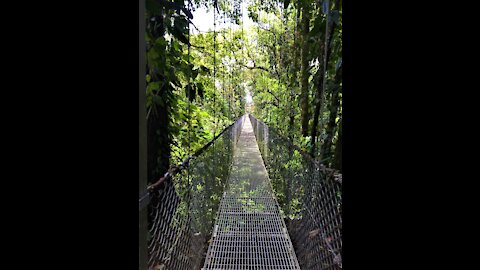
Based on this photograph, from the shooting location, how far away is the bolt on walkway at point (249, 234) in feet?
6.56

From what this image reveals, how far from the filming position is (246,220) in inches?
107

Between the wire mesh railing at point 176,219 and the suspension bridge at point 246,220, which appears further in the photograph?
the suspension bridge at point 246,220

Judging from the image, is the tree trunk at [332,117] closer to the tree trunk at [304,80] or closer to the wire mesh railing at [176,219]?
the wire mesh railing at [176,219]

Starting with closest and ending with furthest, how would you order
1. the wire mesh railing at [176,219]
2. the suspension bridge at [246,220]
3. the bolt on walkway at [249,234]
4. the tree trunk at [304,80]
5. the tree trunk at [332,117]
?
the wire mesh railing at [176,219] → the suspension bridge at [246,220] → the tree trunk at [332,117] → the bolt on walkway at [249,234] → the tree trunk at [304,80]

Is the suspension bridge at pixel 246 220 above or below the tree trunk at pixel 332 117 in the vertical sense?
below

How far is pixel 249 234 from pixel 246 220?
0.29 meters

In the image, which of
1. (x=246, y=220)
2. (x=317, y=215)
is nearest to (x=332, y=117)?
(x=317, y=215)

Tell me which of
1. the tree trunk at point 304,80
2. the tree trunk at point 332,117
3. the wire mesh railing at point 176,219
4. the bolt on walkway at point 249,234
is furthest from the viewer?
the tree trunk at point 304,80

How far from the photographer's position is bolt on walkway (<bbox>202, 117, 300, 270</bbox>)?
2001 millimetres

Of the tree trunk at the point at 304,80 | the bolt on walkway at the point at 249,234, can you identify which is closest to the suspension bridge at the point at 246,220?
the bolt on walkway at the point at 249,234

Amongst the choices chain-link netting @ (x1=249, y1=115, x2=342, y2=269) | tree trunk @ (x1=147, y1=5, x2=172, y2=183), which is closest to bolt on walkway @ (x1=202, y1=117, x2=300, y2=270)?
chain-link netting @ (x1=249, y1=115, x2=342, y2=269)
